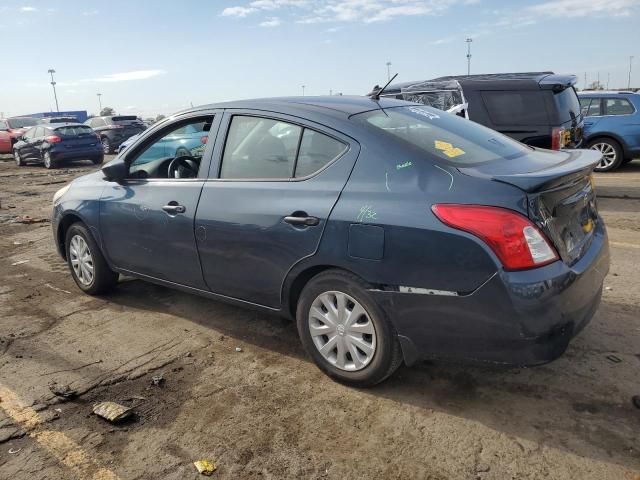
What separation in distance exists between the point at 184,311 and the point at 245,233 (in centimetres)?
143

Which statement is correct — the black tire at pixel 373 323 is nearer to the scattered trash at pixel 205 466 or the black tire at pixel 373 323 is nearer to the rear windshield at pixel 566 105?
the scattered trash at pixel 205 466

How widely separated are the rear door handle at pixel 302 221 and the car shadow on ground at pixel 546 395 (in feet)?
3.23

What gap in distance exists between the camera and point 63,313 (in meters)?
4.58

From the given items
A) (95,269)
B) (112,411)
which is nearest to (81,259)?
(95,269)

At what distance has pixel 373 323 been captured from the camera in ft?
9.59

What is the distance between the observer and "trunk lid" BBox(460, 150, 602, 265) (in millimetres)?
2596

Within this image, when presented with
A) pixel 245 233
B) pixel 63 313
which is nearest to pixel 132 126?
pixel 63 313

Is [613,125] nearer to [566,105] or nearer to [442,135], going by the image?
[566,105]

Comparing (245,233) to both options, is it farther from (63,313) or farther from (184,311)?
(63,313)

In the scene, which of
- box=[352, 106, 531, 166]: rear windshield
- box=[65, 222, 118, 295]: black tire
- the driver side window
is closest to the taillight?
→ box=[352, 106, 531, 166]: rear windshield

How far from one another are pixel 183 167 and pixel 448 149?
84.3 inches

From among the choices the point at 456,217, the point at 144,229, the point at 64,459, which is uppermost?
the point at 456,217

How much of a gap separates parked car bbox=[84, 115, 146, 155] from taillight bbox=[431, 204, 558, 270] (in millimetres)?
22439

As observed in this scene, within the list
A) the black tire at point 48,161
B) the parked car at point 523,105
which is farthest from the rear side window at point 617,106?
the black tire at point 48,161
